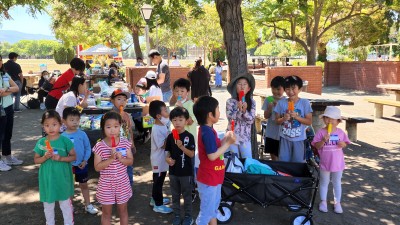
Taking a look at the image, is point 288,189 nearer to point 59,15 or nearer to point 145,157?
point 145,157

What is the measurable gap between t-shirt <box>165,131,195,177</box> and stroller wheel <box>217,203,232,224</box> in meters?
0.55

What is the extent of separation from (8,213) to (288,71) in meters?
12.6

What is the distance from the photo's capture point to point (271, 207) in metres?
4.53

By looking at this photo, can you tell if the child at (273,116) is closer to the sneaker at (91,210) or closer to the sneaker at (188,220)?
the sneaker at (188,220)

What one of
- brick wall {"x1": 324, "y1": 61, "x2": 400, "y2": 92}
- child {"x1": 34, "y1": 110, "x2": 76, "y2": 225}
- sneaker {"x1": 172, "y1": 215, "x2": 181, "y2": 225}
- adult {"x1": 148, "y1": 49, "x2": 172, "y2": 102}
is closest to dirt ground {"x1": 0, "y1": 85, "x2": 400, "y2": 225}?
sneaker {"x1": 172, "y1": 215, "x2": 181, "y2": 225}

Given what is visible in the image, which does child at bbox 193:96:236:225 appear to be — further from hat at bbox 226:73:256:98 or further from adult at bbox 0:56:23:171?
adult at bbox 0:56:23:171

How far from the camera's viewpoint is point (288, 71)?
15.3m

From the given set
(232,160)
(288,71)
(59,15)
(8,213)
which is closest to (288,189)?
(232,160)

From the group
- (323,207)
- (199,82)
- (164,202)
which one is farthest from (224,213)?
(199,82)

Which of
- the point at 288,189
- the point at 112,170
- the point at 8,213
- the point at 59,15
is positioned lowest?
the point at 8,213

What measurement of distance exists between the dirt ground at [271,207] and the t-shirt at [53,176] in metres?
0.68

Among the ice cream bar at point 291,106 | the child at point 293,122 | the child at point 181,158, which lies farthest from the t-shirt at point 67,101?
the ice cream bar at point 291,106

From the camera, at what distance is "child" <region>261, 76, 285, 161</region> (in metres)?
5.03

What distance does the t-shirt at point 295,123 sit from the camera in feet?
15.2
